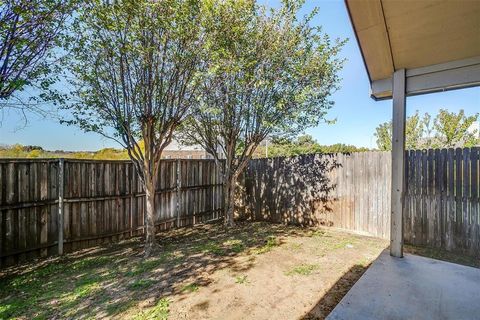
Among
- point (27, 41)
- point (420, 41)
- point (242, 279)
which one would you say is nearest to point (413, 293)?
point (242, 279)

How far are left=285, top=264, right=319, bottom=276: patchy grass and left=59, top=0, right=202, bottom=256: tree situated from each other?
241 centimetres

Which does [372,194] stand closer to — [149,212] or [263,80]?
[263,80]

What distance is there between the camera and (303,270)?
352 cm

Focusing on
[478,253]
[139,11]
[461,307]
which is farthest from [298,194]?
[139,11]

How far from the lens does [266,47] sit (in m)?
5.15

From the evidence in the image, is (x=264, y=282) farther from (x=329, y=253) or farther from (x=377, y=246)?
(x=377, y=246)

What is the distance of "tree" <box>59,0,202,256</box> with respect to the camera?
3584 mm

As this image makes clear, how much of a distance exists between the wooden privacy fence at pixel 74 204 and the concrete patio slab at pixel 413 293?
4373 millimetres

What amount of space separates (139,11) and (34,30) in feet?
4.55

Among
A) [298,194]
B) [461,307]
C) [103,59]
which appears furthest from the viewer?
[298,194]

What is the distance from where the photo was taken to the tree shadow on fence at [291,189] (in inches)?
238

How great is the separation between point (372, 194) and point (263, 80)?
3.44m

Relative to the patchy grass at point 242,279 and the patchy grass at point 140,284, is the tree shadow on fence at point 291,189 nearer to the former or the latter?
the patchy grass at point 242,279

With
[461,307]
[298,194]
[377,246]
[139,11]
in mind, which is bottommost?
[377,246]
